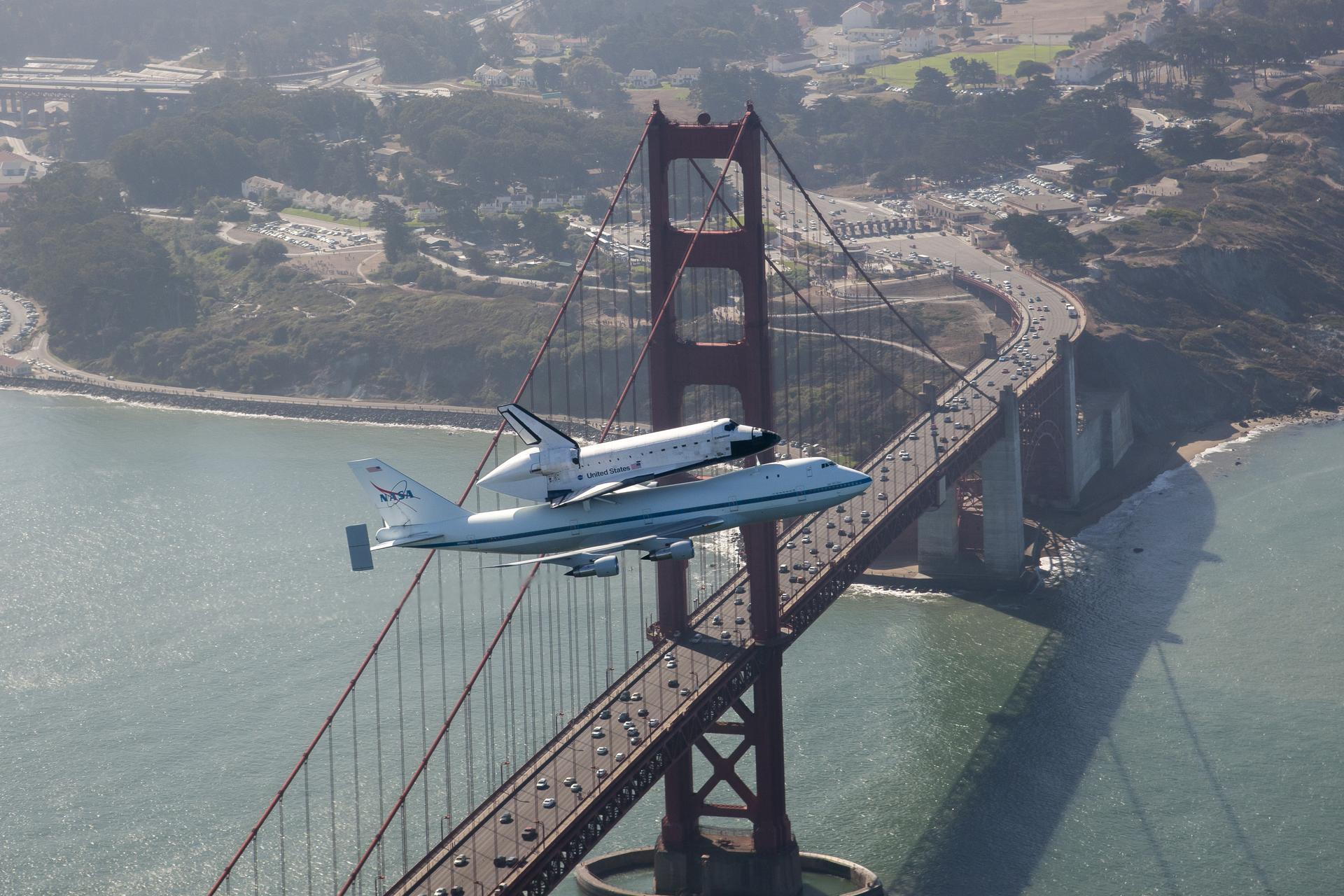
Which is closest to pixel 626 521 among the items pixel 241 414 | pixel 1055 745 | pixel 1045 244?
pixel 1055 745

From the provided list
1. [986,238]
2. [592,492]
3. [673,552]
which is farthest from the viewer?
[986,238]

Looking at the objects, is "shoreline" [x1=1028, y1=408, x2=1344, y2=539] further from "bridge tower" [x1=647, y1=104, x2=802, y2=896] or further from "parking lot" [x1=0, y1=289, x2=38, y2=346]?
"parking lot" [x1=0, y1=289, x2=38, y2=346]

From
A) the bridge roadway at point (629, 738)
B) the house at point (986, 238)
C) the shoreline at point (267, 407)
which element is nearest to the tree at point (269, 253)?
the shoreline at point (267, 407)

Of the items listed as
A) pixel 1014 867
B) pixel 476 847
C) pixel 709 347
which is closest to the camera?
pixel 476 847

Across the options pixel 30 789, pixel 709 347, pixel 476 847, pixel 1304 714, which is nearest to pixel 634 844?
pixel 476 847

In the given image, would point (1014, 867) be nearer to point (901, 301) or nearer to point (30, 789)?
point (30, 789)

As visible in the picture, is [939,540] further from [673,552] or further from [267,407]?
[267,407]
